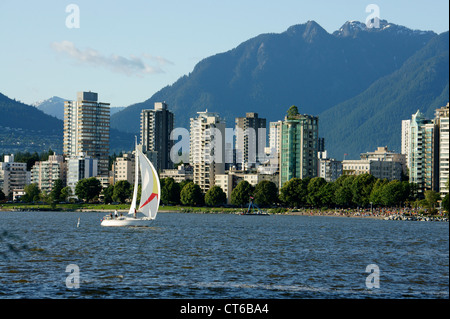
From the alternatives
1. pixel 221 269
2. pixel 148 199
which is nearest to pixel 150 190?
pixel 148 199

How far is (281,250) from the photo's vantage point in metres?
90.6

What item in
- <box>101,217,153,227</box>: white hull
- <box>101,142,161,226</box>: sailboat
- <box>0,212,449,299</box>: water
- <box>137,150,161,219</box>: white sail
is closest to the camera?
<box>0,212,449,299</box>: water

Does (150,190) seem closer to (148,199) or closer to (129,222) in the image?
(148,199)

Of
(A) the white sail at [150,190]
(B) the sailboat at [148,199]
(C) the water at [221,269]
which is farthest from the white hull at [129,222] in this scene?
(C) the water at [221,269]

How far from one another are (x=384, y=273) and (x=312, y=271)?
6068mm

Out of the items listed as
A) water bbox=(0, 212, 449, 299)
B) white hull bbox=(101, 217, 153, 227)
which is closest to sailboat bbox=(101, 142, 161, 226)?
white hull bbox=(101, 217, 153, 227)

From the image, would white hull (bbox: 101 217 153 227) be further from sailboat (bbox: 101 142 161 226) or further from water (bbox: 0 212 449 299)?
water (bbox: 0 212 449 299)

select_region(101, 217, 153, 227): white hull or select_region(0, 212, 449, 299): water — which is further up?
select_region(101, 217, 153, 227): white hull

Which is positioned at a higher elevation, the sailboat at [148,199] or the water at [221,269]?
the sailboat at [148,199]

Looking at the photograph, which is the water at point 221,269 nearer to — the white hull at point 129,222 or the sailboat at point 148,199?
the white hull at point 129,222

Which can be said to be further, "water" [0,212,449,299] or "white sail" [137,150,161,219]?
"white sail" [137,150,161,219]
